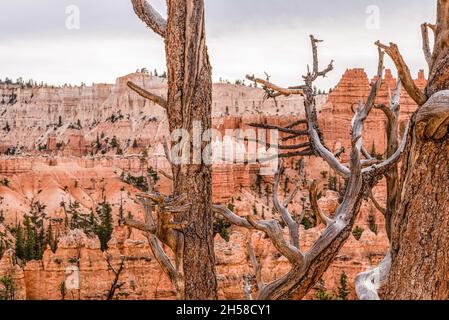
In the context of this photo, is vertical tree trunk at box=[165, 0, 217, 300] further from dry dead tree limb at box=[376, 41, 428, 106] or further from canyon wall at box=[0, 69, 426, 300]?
canyon wall at box=[0, 69, 426, 300]

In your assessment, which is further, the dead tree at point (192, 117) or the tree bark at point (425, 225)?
the dead tree at point (192, 117)

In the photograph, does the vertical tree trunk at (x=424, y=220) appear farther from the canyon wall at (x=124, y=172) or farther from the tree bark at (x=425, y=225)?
the canyon wall at (x=124, y=172)

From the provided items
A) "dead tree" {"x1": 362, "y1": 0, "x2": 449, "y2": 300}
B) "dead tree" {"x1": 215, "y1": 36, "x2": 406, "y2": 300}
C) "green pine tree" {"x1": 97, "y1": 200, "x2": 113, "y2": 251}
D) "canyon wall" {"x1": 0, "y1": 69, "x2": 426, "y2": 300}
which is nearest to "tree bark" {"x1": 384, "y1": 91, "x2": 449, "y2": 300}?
"dead tree" {"x1": 362, "y1": 0, "x2": 449, "y2": 300}

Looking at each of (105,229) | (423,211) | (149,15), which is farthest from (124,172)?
(423,211)

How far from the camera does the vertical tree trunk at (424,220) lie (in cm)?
279

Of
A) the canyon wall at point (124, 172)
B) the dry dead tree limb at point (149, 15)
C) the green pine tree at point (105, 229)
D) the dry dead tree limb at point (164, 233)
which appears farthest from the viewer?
the green pine tree at point (105, 229)

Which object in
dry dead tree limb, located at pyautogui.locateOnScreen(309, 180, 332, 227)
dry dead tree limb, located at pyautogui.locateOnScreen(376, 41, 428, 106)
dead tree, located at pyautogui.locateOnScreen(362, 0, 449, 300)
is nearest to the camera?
dead tree, located at pyautogui.locateOnScreen(362, 0, 449, 300)

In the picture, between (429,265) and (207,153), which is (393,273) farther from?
(207,153)

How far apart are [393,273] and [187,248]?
54.0 inches

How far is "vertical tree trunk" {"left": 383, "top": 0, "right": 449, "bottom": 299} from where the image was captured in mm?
2793

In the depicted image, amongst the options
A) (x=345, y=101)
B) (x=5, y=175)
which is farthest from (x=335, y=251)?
(x=5, y=175)

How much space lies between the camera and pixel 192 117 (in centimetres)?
402

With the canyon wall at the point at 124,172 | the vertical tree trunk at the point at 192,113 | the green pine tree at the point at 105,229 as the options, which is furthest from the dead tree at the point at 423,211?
the green pine tree at the point at 105,229

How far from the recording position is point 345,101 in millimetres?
53812
